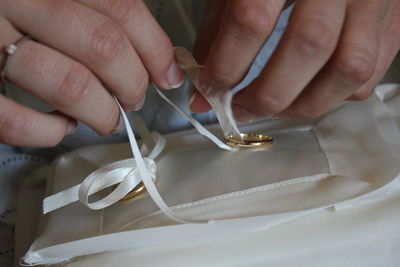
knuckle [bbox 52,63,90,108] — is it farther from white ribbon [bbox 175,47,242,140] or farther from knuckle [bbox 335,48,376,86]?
knuckle [bbox 335,48,376,86]

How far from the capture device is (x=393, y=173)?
0.39 metres

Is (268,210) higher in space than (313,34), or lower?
lower

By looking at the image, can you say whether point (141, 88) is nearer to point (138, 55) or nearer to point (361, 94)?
point (138, 55)

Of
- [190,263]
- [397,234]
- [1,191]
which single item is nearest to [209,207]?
[190,263]

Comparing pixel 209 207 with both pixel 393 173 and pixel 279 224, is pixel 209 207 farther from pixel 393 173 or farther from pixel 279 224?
pixel 393 173

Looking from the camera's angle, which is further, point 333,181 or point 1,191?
point 1,191

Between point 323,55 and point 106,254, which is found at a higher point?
A: point 323,55

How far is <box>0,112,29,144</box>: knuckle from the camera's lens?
34cm

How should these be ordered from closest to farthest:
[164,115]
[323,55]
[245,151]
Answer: [323,55] < [245,151] < [164,115]

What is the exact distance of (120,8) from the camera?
1.14ft

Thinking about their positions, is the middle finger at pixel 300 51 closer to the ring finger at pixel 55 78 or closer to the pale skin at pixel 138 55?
the pale skin at pixel 138 55

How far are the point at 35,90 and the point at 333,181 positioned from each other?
0.27 m

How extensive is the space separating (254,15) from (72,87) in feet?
0.49

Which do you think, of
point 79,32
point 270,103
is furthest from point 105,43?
point 270,103
